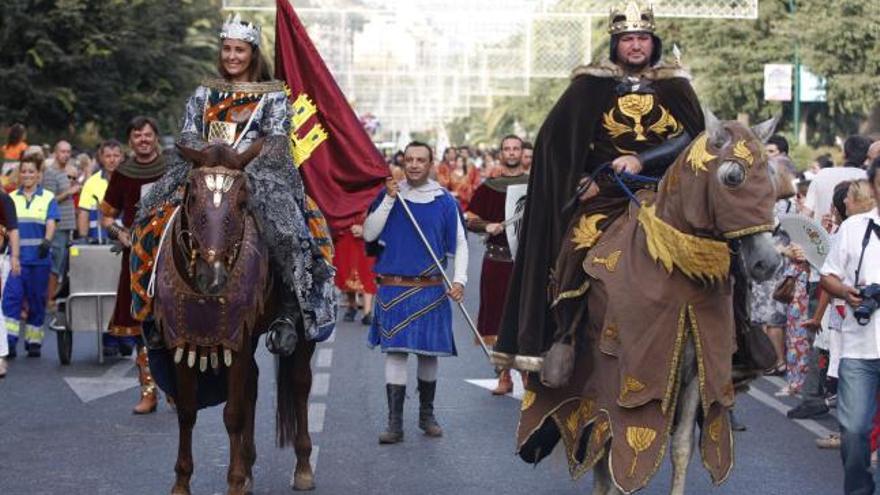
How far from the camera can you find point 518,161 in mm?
15383

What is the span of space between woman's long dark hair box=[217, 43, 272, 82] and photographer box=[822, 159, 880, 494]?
133 inches

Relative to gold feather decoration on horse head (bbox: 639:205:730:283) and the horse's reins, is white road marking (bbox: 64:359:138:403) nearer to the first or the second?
the horse's reins

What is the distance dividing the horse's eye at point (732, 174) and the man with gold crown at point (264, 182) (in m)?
2.82

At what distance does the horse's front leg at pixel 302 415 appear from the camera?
1065 cm

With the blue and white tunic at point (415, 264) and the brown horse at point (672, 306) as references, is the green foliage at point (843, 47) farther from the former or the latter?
the brown horse at point (672, 306)

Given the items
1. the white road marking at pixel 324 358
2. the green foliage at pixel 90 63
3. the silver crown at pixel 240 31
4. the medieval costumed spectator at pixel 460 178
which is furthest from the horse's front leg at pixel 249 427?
the green foliage at pixel 90 63

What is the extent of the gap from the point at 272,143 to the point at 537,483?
8.45 ft

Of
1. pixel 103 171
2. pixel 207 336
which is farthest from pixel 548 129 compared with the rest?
pixel 103 171

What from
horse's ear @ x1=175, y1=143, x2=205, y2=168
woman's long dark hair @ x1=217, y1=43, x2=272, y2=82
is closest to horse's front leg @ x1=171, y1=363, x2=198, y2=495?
horse's ear @ x1=175, y1=143, x2=205, y2=168

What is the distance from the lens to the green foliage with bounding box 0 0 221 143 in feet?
112

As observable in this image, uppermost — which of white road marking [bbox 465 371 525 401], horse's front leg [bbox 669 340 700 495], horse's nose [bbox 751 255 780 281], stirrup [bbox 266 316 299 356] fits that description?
horse's nose [bbox 751 255 780 281]

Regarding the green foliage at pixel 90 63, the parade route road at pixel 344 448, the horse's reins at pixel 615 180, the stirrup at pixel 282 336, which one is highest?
the green foliage at pixel 90 63

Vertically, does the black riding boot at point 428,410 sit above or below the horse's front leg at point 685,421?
below

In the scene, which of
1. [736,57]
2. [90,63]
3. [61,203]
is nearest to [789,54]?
[736,57]
